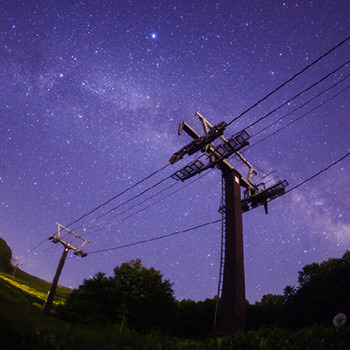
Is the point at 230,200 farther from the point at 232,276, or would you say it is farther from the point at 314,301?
the point at 314,301

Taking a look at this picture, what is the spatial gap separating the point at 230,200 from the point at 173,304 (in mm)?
17788

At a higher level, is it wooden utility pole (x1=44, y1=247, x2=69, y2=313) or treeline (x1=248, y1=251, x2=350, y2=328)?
treeline (x1=248, y1=251, x2=350, y2=328)

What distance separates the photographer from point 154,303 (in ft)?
88.9

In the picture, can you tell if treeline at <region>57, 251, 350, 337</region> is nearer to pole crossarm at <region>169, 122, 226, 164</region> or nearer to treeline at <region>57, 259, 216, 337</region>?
treeline at <region>57, 259, 216, 337</region>

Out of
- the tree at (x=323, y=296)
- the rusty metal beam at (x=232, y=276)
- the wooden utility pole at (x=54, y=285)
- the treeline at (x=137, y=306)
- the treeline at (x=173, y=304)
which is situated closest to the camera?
the rusty metal beam at (x=232, y=276)

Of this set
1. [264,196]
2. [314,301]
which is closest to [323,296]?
[314,301]

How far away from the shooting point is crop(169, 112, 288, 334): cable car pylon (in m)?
12.9

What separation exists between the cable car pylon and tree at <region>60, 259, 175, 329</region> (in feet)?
45.8

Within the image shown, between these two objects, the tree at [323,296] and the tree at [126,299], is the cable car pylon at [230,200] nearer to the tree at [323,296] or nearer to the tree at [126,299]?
the tree at [323,296]

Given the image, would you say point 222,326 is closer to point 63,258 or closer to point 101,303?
point 101,303

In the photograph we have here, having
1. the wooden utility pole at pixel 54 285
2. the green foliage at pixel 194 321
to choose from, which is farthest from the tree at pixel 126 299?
the wooden utility pole at pixel 54 285

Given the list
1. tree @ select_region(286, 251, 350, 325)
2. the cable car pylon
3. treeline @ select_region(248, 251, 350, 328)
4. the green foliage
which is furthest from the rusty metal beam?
the green foliage

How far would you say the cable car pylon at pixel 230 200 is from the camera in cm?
1287

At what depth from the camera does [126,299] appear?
2747cm
